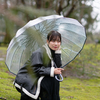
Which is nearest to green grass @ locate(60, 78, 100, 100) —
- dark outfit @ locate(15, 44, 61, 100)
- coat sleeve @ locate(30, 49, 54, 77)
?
dark outfit @ locate(15, 44, 61, 100)

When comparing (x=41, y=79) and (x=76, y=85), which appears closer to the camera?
(x=41, y=79)

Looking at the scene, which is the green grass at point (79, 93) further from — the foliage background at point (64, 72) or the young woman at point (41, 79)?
the young woman at point (41, 79)

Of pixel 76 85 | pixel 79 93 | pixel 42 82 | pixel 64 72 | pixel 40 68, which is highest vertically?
pixel 40 68

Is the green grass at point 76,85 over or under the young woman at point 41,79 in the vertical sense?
under

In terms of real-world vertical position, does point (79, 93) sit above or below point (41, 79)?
below

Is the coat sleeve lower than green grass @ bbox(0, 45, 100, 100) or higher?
higher

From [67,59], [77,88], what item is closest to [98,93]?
[77,88]

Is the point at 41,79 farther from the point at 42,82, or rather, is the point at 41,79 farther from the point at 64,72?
the point at 64,72

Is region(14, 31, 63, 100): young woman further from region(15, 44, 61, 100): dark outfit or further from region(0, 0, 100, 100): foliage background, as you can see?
region(0, 0, 100, 100): foliage background

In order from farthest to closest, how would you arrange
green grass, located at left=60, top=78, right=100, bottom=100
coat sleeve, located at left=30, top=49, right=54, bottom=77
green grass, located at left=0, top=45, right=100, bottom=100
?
green grass, located at left=60, top=78, right=100, bottom=100 → green grass, located at left=0, top=45, right=100, bottom=100 → coat sleeve, located at left=30, top=49, right=54, bottom=77

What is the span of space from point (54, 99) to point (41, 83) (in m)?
0.27

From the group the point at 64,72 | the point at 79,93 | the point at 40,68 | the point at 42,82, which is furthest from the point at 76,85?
the point at 40,68

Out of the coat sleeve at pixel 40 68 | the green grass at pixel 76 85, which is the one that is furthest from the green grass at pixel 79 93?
the coat sleeve at pixel 40 68

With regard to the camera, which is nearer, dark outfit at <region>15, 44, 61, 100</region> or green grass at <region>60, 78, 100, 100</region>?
dark outfit at <region>15, 44, 61, 100</region>
